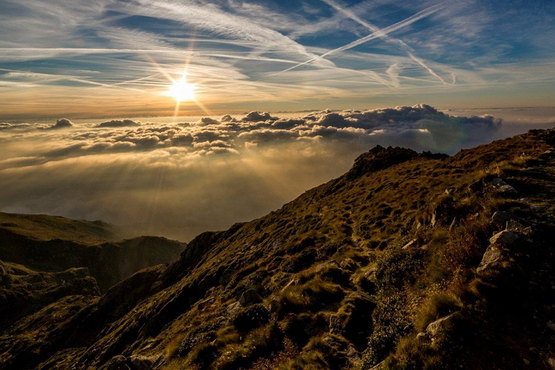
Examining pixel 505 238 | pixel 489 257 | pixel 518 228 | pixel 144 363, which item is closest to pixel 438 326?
pixel 489 257

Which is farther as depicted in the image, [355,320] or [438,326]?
[355,320]

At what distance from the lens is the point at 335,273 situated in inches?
740

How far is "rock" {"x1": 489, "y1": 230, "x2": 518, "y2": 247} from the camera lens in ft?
32.3

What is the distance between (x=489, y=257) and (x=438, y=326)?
3842 mm

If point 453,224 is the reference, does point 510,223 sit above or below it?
above

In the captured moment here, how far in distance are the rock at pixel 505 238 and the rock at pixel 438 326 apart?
401cm

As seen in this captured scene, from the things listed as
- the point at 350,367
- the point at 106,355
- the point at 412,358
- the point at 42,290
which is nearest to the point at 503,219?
the point at 412,358

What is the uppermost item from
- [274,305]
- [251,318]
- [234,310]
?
[274,305]

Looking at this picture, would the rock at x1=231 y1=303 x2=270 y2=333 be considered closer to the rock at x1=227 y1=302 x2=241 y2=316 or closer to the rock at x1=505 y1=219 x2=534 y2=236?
the rock at x1=227 y1=302 x2=241 y2=316

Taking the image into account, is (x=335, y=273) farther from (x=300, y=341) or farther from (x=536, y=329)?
(x=536, y=329)

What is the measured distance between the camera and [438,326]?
27.6ft

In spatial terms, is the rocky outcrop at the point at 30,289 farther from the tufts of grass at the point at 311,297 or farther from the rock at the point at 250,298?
the tufts of grass at the point at 311,297

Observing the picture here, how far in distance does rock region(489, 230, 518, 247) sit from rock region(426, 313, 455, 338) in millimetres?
4011

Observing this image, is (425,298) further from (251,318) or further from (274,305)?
(251,318)
